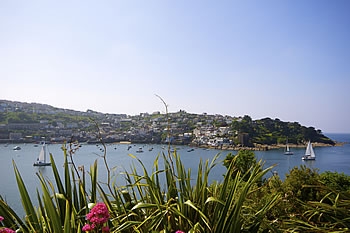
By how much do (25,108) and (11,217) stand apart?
89023 mm

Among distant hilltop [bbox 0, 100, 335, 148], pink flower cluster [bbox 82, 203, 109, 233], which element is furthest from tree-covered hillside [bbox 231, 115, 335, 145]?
pink flower cluster [bbox 82, 203, 109, 233]

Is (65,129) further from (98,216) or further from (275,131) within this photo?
(98,216)

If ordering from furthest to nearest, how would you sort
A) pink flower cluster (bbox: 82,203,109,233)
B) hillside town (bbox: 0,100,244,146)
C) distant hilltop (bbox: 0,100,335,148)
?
distant hilltop (bbox: 0,100,335,148), hillside town (bbox: 0,100,244,146), pink flower cluster (bbox: 82,203,109,233)

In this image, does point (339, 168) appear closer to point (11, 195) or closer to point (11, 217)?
point (11, 195)

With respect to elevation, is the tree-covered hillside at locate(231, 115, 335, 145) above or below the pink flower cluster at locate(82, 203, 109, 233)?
above

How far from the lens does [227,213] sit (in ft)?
5.32

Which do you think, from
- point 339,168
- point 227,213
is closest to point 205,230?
point 227,213

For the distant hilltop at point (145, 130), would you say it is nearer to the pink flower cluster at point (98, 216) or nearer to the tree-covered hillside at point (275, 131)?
the tree-covered hillside at point (275, 131)

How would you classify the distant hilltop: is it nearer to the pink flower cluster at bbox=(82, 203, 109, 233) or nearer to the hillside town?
the hillside town

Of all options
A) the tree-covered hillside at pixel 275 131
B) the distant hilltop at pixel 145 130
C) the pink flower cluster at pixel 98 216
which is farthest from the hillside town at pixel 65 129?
the pink flower cluster at pixel 98 216

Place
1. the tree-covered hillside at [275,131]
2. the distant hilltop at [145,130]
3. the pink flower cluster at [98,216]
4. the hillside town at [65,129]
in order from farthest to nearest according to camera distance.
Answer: the tree-covered hillside at [275,131]
the distant hilltop at [145,130]
the hillside town at [65,129]
the pink flower cluster at [98,216]

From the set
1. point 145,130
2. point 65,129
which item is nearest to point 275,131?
point 145,130

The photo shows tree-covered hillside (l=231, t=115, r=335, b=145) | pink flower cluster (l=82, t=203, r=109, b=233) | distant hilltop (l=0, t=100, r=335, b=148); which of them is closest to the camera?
pink flower cluster (l=82, t=203, r=109, b=233)

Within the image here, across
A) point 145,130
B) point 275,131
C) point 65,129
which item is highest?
point 275,131
